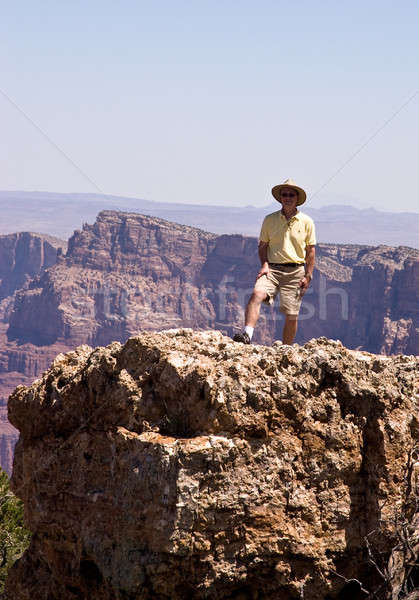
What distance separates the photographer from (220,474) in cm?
603

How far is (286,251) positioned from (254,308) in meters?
0.90

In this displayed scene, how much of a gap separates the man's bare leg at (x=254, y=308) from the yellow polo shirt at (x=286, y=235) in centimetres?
61

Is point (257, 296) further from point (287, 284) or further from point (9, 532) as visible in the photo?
point (9, 532)

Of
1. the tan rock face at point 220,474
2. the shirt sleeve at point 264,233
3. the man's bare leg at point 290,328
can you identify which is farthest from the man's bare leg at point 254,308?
the tan rock face at point 220,474

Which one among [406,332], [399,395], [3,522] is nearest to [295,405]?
[399,395]

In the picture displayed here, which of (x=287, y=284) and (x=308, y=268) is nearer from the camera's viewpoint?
(x=287, y=284)

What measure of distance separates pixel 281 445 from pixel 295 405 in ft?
1.14

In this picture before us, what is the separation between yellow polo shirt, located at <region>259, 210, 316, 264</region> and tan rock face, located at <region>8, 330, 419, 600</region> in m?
2.92

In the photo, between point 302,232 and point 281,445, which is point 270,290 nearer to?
point 302,232

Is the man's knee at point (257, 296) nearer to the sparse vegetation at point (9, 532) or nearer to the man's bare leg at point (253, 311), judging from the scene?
the man's bare leg at point (253, 311)

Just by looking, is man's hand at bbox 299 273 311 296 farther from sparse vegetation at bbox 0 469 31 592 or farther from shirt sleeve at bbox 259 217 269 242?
sparse vegetation at bbox 0 469 31 592

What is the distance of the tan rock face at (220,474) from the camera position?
6.01m

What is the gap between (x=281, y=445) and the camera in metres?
6.29

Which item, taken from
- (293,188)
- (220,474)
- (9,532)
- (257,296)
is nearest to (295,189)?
(293,188)
